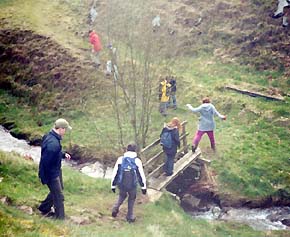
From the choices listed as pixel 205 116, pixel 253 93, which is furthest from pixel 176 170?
pixel 253 93

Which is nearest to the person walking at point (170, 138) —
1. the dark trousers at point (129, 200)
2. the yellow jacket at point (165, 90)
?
the dark trousers at point (129, 200)

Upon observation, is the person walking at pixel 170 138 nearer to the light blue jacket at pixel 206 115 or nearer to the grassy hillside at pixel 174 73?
the light blue jacket at pixel 206 115

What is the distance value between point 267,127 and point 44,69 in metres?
13.2

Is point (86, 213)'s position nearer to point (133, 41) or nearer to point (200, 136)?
point (200, 136)

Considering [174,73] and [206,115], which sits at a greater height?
[174,73]

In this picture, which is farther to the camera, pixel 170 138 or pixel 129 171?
pixel 170 138

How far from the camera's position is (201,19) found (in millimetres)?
31062

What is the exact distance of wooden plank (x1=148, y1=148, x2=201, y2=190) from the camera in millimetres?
15806

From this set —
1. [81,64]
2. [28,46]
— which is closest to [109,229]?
[81,64]

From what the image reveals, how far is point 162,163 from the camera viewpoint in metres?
17.8

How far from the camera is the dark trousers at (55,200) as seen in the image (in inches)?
455

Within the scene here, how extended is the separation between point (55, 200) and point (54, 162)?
1051 millimetres

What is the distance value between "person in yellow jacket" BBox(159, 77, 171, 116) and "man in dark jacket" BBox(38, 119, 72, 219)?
1096 centimetres

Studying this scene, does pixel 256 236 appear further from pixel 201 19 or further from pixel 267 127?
pixel 201 19
